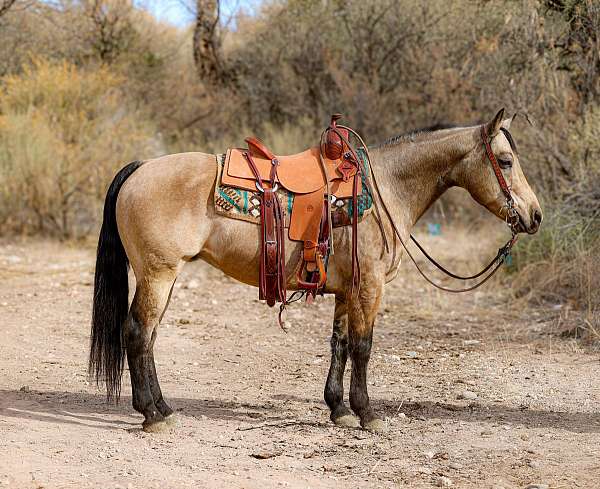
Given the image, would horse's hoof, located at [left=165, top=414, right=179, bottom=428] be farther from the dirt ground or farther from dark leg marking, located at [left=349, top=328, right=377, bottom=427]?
dark leg marking, located at [left=349, top=328, right=377, bottom=427]

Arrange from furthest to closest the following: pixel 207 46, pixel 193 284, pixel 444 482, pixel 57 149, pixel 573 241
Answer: pixel 207 46 → pixel 57 149 → pixel 193 284 → pixel 573 241 → pixel 444 482

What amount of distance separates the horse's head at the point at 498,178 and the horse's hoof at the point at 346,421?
1.64 meters

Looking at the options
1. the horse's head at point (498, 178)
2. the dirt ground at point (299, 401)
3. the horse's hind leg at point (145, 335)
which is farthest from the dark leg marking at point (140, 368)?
the horse's head at point (498, 178)

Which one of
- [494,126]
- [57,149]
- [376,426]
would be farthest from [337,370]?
[57,149]

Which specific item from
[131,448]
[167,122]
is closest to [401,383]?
[131,448]

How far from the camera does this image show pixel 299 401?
5801 millimetres

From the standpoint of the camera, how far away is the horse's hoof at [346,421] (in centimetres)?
514

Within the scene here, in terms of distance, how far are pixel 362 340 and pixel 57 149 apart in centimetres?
926

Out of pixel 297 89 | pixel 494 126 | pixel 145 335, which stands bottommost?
pixel 145 335

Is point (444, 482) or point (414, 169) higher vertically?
point (414, 169)

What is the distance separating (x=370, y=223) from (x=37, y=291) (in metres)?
6.03

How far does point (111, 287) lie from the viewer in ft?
16.7

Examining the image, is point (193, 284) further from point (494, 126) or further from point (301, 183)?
point (494, 126)

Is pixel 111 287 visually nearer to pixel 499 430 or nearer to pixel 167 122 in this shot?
pixel 499 430
